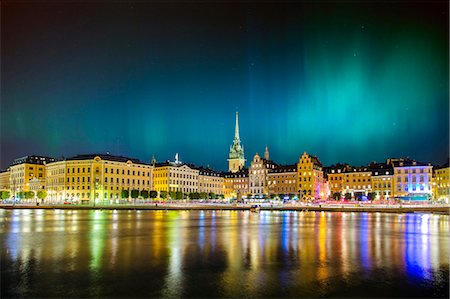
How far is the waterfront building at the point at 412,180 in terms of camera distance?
135 m

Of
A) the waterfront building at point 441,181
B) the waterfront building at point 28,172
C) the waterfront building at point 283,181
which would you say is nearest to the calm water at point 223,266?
the waterfront building at point 441,181

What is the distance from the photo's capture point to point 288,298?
17750 mm

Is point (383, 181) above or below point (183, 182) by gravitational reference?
above

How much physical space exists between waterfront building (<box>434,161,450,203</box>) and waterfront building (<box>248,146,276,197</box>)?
198ft

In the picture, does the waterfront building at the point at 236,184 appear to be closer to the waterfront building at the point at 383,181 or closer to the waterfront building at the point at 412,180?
the waterfront building at the point at 383,181

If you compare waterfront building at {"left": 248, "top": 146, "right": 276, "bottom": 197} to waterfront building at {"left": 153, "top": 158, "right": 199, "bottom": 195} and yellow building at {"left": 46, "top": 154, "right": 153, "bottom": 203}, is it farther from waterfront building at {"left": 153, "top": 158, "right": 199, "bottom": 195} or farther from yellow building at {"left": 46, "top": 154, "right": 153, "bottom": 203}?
yellow building at {"left": 46, "top": 154, "right": 153, "bottom": 203}

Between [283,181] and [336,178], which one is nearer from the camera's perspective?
[283,181]

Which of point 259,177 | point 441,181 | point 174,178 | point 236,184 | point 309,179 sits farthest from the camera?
point 236,184

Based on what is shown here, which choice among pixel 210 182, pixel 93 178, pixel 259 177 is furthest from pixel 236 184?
pixel 93 178

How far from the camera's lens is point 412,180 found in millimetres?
139000

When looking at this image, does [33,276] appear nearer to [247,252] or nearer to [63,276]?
[63,276]

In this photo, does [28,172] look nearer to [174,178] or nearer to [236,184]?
[174,178]

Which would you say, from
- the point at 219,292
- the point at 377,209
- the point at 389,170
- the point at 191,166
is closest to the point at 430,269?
the point at 219,292

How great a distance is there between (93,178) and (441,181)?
394ft
